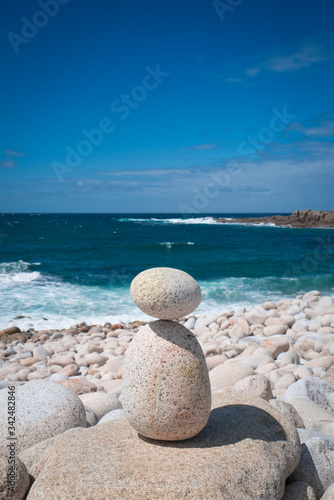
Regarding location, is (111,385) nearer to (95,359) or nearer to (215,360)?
(95,359)

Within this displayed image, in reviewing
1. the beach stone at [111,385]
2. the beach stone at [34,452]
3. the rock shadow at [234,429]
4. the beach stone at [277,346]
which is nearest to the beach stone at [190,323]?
the beach stone at [277,346]

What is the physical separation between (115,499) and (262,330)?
7.71m

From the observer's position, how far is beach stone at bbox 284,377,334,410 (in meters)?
4.89

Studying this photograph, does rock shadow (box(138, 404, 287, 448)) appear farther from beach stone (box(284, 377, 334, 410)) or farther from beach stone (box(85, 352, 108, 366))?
beach stone (box(85, 352, 108, 366))

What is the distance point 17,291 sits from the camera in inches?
594

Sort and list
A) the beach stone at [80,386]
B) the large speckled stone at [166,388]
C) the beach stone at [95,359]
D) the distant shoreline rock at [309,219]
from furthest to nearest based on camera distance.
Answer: the distant shoreline rock at [309,219] < the beach stone at [95,359] < the beach stone at [80,386] < the large speckled stone at [166,388]

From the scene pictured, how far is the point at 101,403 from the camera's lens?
16.2 ft

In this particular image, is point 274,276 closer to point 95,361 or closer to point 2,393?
point 95,361

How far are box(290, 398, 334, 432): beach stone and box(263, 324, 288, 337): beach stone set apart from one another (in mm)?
4563

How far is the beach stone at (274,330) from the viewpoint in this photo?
9.09 m

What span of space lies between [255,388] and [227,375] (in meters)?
1.15

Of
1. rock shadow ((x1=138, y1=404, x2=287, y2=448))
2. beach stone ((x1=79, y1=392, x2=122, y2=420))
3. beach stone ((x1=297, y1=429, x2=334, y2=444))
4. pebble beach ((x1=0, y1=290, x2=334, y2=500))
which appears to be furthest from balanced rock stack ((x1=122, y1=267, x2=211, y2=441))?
beach stone ((x1=79, y1=392, x2=122, y2=420))

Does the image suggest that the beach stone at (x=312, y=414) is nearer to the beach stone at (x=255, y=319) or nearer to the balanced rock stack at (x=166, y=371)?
the balanced rock stack at (x=166, y=371)

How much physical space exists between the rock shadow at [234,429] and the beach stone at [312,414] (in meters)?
1.07
